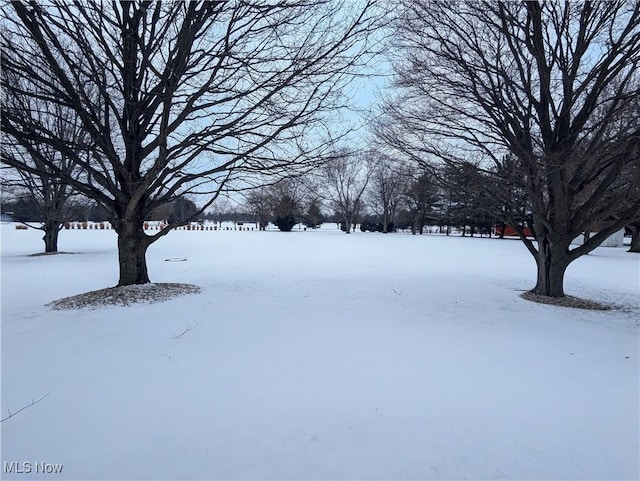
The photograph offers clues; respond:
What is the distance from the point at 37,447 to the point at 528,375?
13.2ft

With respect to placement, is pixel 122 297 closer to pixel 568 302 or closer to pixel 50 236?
pixel 568 302

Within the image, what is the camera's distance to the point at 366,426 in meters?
2.48

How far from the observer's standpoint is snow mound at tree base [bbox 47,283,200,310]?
5977mm

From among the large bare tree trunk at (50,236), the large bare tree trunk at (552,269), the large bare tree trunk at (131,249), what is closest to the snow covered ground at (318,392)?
the large bare tree trunk at (552,269)

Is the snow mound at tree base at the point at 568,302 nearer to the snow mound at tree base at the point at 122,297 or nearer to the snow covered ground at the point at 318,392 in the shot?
the snow covered ground at the point at 318,392

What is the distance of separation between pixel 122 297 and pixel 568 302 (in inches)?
341

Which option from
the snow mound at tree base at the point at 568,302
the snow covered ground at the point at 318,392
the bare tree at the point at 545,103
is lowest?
the snow covered ground at the point at 318,392

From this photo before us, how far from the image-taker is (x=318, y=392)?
295cm

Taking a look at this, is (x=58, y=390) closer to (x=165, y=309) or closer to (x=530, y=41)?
(x=165, y=309)

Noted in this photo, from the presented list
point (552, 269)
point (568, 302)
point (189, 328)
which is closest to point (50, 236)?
point (189, 328)

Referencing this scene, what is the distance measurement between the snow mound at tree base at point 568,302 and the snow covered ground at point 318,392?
80cm

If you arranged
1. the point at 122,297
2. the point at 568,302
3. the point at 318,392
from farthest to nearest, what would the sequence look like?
the point at 568,302 < the point at 122,297 < the point at 318,392

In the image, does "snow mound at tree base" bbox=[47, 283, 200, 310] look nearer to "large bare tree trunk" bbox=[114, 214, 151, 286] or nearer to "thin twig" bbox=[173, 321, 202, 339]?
"large bare tree trunk" bbox=[114, 214, 151, 286]

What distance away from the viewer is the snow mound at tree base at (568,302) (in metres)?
6.73
